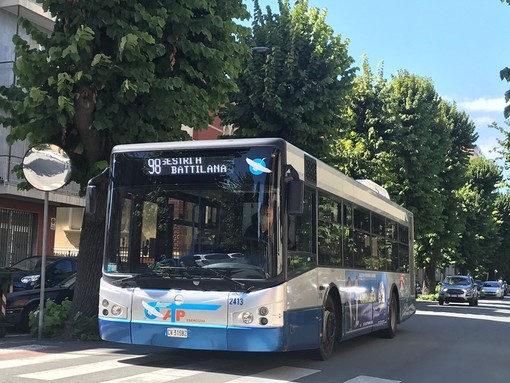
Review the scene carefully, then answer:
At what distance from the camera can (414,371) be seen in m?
9.22

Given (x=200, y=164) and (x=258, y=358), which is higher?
(x=200, y=164)

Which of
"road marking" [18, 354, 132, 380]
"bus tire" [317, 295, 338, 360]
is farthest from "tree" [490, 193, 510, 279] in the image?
"road marking" [18, 354, 132, 380]

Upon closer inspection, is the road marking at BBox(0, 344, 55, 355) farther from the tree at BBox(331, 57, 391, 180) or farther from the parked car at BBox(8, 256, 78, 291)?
the tree at BBox(331, 57, 391, 180)

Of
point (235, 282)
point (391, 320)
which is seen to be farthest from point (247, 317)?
point (391, 320)

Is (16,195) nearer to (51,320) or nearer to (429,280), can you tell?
(51,320)

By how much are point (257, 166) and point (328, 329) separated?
125 inches

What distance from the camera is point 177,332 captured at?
7832 mm

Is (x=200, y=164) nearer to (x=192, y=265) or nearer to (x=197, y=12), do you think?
(x=192, y=265)

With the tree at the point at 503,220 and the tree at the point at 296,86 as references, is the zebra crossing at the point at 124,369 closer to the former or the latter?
the tree at the point at 296,86

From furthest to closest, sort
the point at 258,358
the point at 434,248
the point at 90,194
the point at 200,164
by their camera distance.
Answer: the point at 434,248 < the point at 258,358 < the point at 90,194 < the point at 200,164

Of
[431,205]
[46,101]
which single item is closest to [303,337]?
[46,101]

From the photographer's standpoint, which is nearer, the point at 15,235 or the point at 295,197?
the point at 295,197

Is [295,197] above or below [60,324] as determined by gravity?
above

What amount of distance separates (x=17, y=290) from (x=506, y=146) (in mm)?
20410
